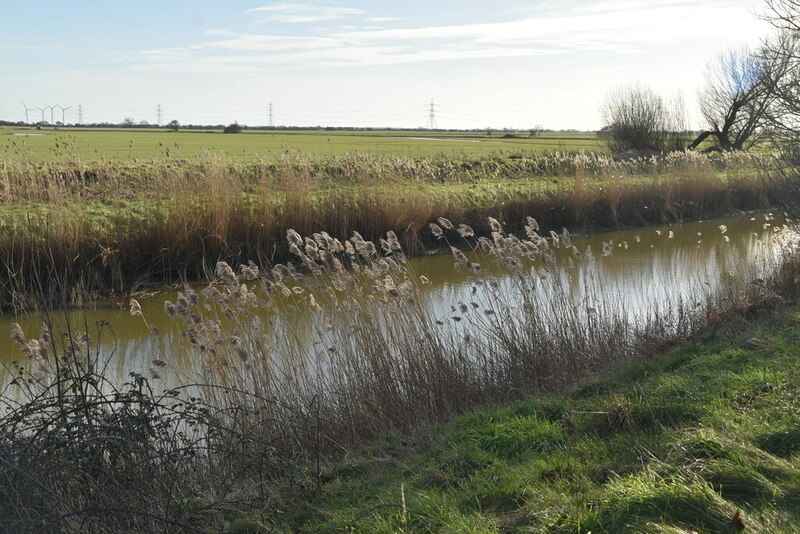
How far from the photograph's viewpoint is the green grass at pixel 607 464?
3150 mm

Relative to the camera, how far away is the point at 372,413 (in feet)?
19.5

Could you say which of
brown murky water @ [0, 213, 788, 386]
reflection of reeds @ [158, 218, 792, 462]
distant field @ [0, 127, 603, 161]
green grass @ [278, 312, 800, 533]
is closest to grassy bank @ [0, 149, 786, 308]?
brown murky water @ [0, 213, 788, 386]

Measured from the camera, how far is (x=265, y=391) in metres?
5.83

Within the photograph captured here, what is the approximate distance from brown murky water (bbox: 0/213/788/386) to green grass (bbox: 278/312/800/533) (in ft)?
6.99

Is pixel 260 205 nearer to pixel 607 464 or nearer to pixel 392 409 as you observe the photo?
pixel 392 409

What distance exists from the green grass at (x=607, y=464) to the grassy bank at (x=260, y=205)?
4.69 meters

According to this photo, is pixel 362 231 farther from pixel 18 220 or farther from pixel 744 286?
pixel 744 286

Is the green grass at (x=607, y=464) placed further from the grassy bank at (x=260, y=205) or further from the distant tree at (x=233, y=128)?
the distant tree at (x=233, y=128)

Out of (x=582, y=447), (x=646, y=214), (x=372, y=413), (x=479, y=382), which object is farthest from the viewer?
(x=646, y=214)

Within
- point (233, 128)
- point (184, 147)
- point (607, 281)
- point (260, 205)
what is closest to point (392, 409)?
point (607, 281)

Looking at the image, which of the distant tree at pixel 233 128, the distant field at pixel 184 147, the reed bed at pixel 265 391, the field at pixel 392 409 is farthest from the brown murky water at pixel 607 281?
the distant tree at pixel 233 128

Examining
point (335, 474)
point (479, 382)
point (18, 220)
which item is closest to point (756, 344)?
point (479, 382)

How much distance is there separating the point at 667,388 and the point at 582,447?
Answer: 1104 mm

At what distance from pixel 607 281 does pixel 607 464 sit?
8.16 m
